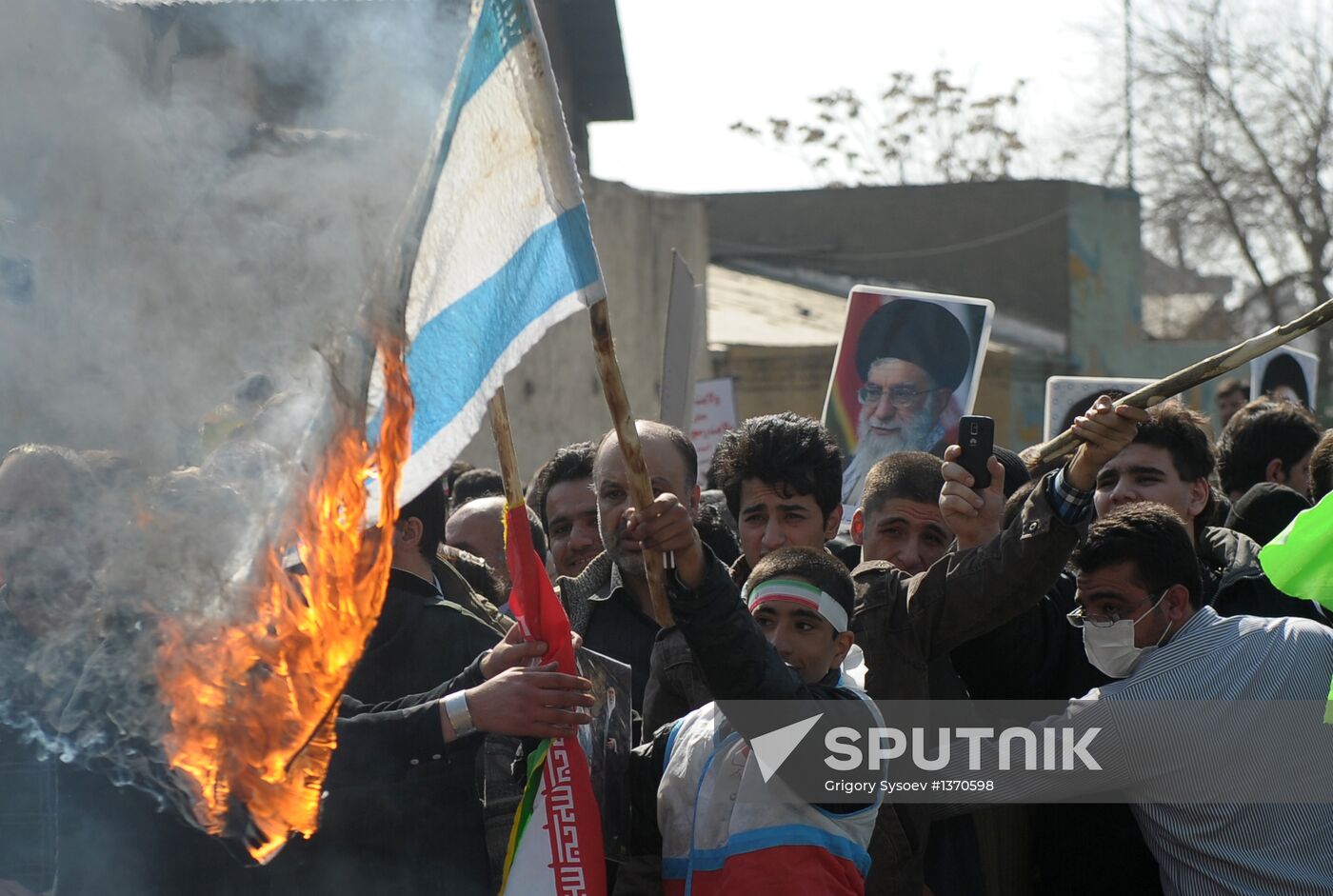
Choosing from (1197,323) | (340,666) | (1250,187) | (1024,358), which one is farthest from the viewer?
(1197,323)

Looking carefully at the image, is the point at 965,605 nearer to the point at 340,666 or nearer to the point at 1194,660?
the point at 1194,660

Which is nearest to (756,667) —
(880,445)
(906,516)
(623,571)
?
(623,571)

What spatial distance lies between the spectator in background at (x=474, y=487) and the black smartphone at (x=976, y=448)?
3149mm

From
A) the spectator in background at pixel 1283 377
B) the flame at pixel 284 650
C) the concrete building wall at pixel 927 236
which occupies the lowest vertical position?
the concrete building wall at pixel 927 236

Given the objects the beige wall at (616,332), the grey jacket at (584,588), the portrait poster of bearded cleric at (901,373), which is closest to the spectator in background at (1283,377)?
the portrait poster of bearded cleric at (901,373)

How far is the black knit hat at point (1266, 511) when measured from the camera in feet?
16.6

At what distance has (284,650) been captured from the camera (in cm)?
263

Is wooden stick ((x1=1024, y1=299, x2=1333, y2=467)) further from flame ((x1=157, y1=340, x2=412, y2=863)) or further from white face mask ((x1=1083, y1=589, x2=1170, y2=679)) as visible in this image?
flame ((x1=157, y1=340, x2=412, y2=863))

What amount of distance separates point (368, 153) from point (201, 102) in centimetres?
165

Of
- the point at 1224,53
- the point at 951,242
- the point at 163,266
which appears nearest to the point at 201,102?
the point at 163,266

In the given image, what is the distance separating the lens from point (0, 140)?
5.40 meters

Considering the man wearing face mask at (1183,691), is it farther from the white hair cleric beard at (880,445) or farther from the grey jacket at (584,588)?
the white hair cleric beard at (880,445)

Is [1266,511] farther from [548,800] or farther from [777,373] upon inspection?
[777,373]

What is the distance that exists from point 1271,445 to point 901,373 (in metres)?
1.42
